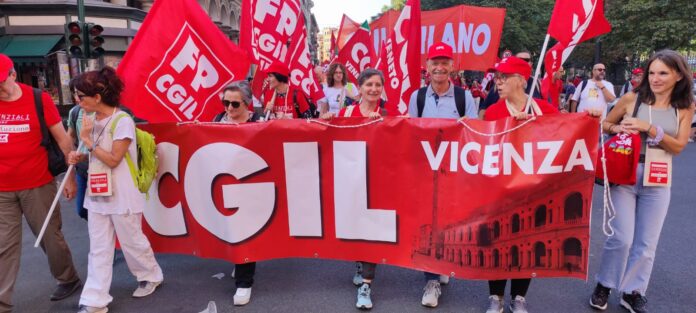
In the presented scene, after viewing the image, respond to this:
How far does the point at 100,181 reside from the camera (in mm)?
3453

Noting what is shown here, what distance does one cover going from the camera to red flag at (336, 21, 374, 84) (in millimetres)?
9422

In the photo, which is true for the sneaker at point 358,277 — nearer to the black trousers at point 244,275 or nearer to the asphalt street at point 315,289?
the asphalt street at point 315,289

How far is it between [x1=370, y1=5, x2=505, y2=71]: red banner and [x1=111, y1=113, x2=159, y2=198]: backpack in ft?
19.2

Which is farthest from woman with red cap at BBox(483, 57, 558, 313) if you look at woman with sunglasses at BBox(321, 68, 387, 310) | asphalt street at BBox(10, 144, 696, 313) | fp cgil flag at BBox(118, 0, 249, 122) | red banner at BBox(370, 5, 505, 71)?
red banner at BBox(370, 5, 505, 71)

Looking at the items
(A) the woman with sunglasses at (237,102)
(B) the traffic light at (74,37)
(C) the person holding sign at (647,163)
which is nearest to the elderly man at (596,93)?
(C) the person holding sign at (647,163)

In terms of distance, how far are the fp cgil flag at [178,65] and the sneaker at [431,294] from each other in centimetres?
256

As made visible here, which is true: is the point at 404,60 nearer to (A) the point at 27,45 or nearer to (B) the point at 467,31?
(B) the point at 467,31

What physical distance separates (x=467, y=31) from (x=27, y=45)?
1323cm

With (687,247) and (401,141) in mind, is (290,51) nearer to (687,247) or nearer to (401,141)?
(401,141)

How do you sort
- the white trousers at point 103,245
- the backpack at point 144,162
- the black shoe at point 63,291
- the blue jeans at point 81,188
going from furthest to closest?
the blue jeans at point 81,188 → the black shoe at point 63,291 → the backpack at point 144,162 → the white trousers at point 103,245

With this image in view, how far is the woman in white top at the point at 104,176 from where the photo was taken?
11.2ft

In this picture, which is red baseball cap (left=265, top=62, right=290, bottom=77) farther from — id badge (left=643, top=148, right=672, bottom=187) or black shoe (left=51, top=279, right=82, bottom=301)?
id badge (left=643, top=148, right=672, bottom=187)

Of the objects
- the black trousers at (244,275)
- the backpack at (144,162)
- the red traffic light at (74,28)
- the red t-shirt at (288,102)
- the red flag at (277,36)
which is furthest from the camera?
the red traffic light at (74,28)

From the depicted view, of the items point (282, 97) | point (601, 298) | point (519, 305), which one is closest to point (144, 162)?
point (282, 97)
